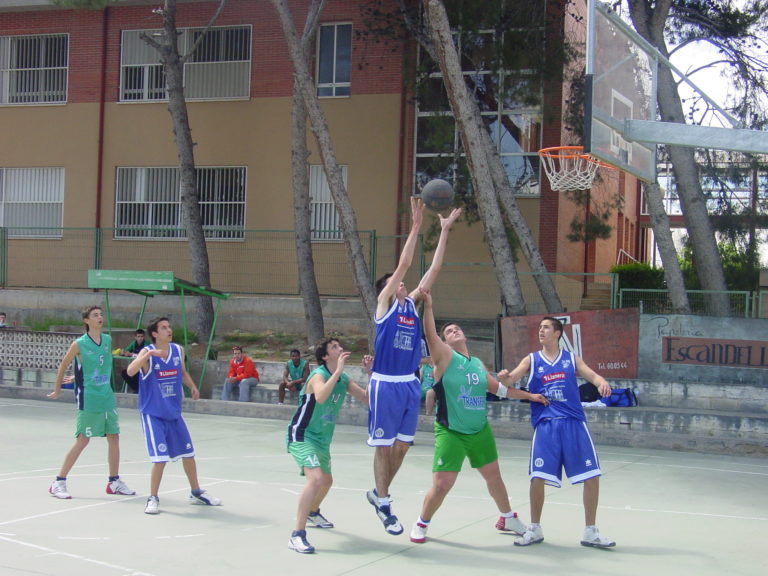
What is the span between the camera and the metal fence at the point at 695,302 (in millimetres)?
19358

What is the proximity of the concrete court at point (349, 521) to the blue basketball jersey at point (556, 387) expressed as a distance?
3.65 ft

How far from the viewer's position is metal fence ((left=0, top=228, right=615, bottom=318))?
24141mm

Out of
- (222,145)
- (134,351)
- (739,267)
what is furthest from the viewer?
(222,145)

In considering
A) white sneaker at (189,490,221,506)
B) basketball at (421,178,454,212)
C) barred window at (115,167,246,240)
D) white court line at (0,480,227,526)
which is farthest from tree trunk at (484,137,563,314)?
white sneaker at (189,490,221,506)

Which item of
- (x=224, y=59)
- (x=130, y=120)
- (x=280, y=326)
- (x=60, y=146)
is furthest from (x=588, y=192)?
(x=60, y=146)

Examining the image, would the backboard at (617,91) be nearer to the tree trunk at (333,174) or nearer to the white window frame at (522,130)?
the tree trunk at (333,174)

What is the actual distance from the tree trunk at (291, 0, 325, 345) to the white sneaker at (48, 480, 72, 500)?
13.6 metres

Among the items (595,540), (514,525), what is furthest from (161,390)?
(595,540)

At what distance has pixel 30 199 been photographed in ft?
100

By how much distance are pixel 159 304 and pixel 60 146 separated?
22.2 ft

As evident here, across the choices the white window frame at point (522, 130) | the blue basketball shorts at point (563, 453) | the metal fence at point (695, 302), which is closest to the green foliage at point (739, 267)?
the metal fence at point (695, 302)

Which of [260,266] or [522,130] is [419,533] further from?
[260,266]

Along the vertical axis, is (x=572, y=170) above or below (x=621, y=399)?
above

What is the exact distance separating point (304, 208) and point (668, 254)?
8966 mm
